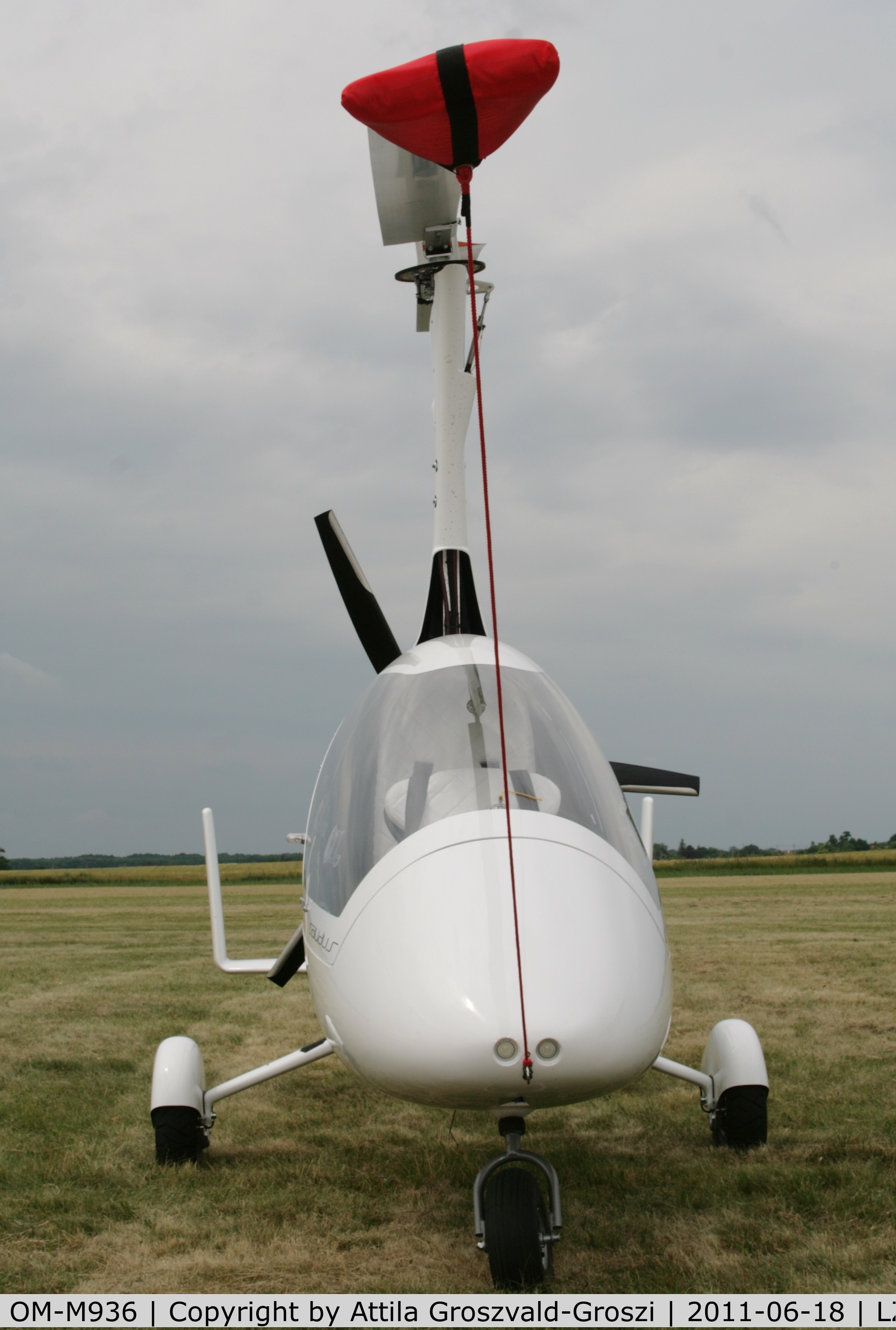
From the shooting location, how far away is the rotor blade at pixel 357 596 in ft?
18.8

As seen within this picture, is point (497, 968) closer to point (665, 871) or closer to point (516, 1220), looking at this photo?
point (516, 1220)

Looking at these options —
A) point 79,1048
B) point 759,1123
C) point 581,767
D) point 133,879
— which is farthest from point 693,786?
point 133,879

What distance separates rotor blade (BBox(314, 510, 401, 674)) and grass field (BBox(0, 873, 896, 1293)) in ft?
8.63

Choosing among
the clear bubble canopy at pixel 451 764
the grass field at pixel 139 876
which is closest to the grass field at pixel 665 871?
the grass field at pixel 139 876

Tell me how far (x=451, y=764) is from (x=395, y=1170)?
2.46 metres

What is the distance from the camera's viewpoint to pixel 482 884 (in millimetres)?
3256

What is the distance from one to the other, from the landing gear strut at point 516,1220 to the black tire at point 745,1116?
2.12 m

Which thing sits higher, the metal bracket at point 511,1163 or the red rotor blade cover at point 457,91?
the red rotor blade cover at point 457,91

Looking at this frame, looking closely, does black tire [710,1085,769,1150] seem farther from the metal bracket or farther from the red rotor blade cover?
the red rotor blade cover

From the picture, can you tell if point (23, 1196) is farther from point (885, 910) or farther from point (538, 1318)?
point (885, 910)

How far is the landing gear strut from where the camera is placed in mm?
3160

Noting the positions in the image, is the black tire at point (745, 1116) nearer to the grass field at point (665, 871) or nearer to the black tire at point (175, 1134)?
the black tire at point (175, 1134)

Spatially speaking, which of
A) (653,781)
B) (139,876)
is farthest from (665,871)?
(653,781)

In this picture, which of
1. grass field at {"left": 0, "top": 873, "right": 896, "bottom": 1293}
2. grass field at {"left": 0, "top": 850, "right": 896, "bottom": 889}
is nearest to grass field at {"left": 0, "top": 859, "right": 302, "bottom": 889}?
grass field at {"left": 0, "top": 850, "right": 896, "bottom": 889}
